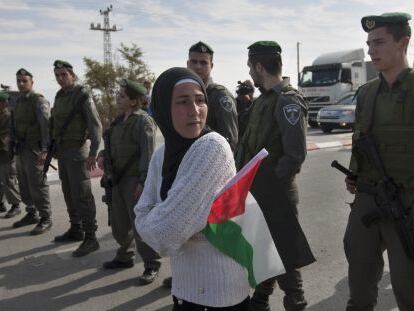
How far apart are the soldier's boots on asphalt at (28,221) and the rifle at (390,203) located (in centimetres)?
460

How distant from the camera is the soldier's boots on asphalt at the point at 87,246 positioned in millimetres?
4691

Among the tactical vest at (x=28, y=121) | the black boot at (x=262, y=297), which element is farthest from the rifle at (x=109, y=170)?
the tactical vest at (x=28, y=121)

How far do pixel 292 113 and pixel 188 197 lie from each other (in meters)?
1.60

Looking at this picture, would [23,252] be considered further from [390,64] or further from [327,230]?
[390,64]

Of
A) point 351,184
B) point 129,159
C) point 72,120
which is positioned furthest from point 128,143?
point 351,184

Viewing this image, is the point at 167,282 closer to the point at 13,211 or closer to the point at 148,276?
the point at 148,276

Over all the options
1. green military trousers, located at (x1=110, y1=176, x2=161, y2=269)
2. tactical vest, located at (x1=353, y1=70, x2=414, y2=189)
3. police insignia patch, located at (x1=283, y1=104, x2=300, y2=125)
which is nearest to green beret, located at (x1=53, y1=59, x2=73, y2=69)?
green military trousers, located at (x1=110, y1=176, x2=161, y2=269)

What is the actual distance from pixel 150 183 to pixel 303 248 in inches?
54.1

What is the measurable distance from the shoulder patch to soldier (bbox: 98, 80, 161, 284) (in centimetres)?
68

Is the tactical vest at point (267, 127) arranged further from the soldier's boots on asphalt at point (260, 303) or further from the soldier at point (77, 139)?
the soldier at point (77, 139)

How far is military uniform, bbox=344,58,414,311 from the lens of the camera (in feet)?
8.16

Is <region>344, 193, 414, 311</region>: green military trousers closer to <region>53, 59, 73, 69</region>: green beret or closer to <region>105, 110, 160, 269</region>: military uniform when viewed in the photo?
<region>105, 110, 160, 269</region>: military uniform

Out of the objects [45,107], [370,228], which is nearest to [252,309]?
→ [370,228]

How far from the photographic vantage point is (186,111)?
5.52 ft
